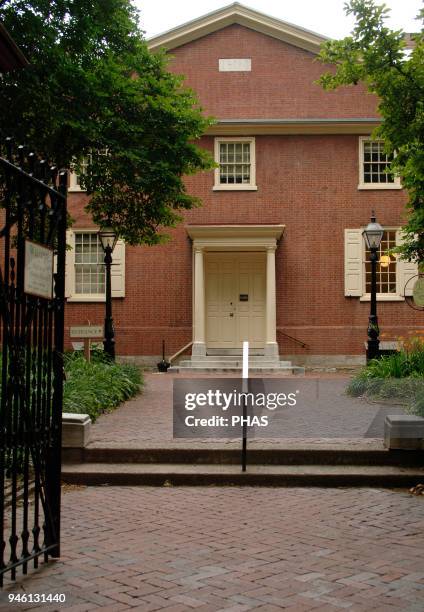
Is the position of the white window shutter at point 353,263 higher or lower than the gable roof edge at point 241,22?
lower

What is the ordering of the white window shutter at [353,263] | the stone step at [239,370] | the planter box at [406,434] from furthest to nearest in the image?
the white window shutter at [353,263], the stone step at [239,370], the planter box at [406,434]

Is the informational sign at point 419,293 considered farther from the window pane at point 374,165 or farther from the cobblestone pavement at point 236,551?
the cobblestone pavement at point 236,551

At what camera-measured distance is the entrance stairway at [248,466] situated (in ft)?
25.9

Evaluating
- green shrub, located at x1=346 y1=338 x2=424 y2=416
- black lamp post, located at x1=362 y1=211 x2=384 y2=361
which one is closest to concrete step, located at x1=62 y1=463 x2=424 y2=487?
green shrub, located at x1=346 y1=338 x2=424 y2=416

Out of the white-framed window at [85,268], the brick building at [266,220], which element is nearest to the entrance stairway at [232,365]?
the brick building at [266,220]

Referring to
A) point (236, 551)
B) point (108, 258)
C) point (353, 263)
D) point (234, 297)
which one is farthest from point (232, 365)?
point (236, 551)

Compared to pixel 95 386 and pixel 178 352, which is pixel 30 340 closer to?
pixel 95 386

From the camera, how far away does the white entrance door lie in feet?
77.7

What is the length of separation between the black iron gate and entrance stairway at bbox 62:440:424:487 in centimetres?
247

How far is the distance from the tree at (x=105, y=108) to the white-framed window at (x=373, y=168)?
24.2ft

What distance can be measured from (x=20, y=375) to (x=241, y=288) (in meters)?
19.4

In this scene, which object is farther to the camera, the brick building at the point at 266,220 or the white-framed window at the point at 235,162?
the white-framed window at the point at 235,162

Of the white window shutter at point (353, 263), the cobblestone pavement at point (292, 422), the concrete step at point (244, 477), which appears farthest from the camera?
the white window shutter at point (353, 263)

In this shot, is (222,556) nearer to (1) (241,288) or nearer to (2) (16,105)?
(2) (16,105)
